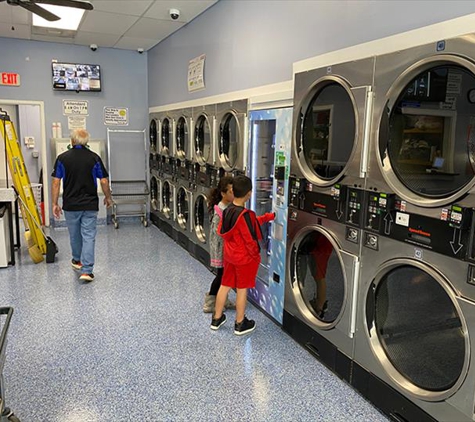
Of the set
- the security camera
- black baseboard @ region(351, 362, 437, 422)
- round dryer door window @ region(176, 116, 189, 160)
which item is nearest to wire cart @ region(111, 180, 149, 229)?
round dryer door window @ region(176, 116, 189, 160)

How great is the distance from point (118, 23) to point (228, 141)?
2717mm

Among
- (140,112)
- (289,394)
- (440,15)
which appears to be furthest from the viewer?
(140,112)

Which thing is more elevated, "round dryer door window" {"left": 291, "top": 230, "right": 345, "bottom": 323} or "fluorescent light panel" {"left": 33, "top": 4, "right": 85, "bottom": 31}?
"fluorescent light panel" {"left": 33, "top": 4, "right": 85, "bottom": 31}

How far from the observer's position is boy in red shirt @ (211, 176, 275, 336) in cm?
320

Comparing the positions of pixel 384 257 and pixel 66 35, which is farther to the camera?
pixel 66 35

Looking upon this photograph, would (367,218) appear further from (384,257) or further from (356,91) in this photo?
(356,91)

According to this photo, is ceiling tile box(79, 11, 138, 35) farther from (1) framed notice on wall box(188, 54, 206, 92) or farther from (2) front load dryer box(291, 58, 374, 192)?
(2) front load dryer box(291, 58, 374, 192)

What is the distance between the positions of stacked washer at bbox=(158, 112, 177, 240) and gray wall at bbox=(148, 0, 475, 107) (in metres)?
0.45

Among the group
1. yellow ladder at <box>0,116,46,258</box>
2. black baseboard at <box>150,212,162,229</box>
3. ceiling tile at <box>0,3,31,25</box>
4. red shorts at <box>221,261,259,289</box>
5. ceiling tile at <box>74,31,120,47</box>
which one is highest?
ceiling tile at <box>74,31,120,47</box>

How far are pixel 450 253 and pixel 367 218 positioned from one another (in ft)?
1.86

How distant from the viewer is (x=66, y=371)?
113 inches

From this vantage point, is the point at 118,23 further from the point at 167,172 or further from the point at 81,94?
the point at 167,172

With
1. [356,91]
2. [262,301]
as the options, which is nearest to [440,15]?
[356,91]

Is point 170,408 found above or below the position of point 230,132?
below
